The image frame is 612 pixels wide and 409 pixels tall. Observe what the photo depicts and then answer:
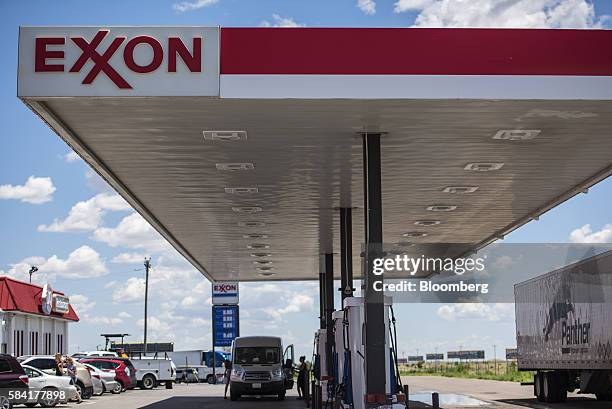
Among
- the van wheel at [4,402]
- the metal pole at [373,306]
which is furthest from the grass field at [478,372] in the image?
the metal pole at [373,306]

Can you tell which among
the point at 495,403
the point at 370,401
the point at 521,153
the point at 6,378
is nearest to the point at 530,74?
the point at 521,153

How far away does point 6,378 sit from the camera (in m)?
23.9

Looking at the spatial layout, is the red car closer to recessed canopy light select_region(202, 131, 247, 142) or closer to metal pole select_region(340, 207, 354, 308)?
metal pole select_region(340, 207, 354, 308)

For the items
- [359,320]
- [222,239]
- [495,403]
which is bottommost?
[495,403]

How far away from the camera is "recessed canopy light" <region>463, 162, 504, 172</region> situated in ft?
69.3

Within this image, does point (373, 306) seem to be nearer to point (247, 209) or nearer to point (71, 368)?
point (247, 209)

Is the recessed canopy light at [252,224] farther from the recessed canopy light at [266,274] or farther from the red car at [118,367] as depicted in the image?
the red car at [118,367]

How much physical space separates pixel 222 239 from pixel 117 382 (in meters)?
13.5

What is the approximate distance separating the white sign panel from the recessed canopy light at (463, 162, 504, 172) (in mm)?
8227

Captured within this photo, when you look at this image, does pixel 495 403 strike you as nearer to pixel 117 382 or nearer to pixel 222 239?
pixel 222 239

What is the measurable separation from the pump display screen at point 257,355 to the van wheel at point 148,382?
46.3 ft

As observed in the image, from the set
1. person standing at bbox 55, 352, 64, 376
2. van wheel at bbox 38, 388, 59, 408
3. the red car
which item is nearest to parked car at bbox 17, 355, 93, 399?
person standing at bbox 55, 352, 64, 376

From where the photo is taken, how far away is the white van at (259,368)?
1462 inches

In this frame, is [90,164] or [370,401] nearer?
[370,401]
